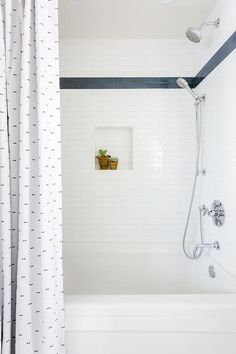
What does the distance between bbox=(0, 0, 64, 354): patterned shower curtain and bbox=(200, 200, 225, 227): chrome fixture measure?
1.21 metres

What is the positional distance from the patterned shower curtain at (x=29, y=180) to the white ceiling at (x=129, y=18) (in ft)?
3.01

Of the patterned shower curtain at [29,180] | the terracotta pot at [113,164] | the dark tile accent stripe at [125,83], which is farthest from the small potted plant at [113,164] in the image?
the patterned shower curtain at [29,180]

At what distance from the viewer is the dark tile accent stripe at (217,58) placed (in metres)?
1.83

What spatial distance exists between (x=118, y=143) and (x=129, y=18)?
1.05m

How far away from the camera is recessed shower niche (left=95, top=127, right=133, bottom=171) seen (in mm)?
2766

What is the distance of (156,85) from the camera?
2.67 m

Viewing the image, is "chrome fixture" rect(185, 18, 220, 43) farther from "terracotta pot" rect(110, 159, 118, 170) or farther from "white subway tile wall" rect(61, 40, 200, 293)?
"terracotta pot" rect(110, 159, 118, 170)

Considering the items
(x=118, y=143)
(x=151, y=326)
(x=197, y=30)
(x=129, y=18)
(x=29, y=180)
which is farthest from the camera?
(x=118, y=143)

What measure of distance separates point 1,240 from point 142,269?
161 cm

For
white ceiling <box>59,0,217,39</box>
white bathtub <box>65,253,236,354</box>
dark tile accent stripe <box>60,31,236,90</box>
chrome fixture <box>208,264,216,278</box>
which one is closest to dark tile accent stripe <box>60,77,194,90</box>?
dark tile accent stripe <box>60,31,236,90</box>

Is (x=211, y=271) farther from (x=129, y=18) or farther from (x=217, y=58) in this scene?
(x=129, y=18)

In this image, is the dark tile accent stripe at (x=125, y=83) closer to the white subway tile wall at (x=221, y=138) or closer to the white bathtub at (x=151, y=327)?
the white subway tile wall at (x=221, y=138)

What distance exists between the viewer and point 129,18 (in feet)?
7.54

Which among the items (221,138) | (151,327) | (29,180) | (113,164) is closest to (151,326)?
(151,327)
